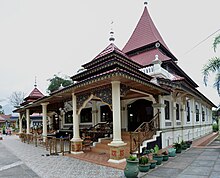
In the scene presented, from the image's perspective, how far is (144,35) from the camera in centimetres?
1664

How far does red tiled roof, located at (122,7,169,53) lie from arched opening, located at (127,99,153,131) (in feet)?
17.6

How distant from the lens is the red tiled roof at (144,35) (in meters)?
15.8

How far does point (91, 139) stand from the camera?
11250mm

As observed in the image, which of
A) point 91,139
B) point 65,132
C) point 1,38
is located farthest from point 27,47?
point 91,139

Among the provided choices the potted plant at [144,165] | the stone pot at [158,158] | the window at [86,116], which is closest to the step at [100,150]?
the stone pot at [158,158]

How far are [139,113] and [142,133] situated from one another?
12.0 feet

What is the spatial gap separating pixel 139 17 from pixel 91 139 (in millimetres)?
12874

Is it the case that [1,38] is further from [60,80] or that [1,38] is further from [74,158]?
[60,80]

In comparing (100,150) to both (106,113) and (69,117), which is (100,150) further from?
(69,117)

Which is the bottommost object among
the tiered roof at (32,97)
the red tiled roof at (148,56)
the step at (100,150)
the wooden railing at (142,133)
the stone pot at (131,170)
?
the step at (100,150)

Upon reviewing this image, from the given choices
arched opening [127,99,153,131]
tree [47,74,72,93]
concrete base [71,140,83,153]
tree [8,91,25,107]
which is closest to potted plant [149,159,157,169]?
concrete base [71,140,83,153]

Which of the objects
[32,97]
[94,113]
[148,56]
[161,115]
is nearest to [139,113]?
[161,115]

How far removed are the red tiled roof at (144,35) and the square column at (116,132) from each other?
886 centimetres

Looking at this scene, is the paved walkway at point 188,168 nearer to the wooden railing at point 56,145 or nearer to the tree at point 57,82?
the wooden railing at point 56,145
